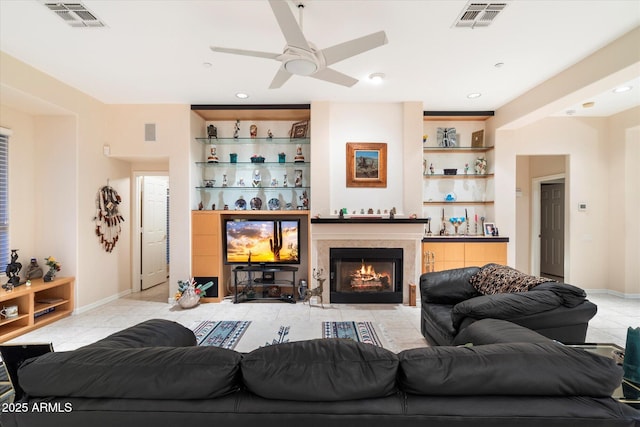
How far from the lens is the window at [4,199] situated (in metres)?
3.74

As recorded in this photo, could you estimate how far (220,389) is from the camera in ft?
3.41

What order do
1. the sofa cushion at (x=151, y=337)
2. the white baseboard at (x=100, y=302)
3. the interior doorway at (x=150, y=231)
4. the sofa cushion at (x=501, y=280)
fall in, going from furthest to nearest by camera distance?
the interior doorway at (x=150, y=231), the white baseboard at (x=100, y=302), the sofa cushion at (x=501, y=280), the sofa cushion at (x=151, y=337)

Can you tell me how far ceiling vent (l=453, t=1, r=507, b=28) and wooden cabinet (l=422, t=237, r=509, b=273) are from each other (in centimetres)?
287

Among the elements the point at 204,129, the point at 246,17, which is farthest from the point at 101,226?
the point at 246,17

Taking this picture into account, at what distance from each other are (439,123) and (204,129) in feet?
13.0

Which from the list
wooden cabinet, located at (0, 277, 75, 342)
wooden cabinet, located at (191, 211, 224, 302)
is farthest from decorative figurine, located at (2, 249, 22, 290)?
wooden cabinet, located at (191, 211, 224, 302)

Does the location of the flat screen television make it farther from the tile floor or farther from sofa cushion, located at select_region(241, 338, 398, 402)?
sofa cushion, located at select_region(241, 338, 398, 402)

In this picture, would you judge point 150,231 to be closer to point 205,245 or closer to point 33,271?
point 205,245

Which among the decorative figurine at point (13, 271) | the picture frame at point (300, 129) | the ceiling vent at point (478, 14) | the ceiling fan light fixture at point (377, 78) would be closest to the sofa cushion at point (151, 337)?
the decorative figurine at point (13, 271)

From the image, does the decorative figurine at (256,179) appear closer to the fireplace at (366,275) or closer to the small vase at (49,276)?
the fireplace at (366,275)

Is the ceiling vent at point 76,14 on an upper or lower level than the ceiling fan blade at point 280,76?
upper

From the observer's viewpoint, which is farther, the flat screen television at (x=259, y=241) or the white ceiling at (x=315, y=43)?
the flat screen television at (x=259, y=241)

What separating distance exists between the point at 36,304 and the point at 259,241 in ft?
9.41

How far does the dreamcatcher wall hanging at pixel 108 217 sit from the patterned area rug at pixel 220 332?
2.15m
